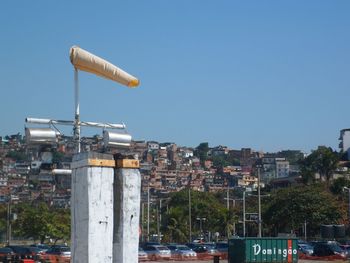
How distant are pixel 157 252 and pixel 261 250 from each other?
14.2 meters

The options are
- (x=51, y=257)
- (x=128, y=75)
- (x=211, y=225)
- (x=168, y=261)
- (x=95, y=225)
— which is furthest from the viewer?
(x=211, y=225)

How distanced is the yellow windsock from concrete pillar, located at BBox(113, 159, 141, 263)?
4.87 feet

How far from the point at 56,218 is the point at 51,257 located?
54740 mm

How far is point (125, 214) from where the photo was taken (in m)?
13.6

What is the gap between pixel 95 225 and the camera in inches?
512

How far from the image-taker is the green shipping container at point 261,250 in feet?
192

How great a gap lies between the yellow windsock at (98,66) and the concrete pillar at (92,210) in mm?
1532

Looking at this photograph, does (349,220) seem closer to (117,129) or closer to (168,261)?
(168,261)

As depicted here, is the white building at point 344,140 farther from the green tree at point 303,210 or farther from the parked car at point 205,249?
the parked car at point 205,249

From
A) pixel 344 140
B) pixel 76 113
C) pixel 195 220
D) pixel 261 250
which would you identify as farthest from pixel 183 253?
pixel 344 140

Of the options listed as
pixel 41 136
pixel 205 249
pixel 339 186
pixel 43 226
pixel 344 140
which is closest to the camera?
pixel 41 136

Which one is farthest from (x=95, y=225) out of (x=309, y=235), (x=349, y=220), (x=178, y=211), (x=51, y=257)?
(x=178, y=211)

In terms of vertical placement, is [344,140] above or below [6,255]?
above

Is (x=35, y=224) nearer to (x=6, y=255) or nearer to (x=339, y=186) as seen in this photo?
(x=339, y=186)
